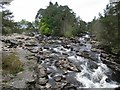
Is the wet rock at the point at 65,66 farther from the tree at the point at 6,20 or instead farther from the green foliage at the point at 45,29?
the green foliage at the point at 45,29

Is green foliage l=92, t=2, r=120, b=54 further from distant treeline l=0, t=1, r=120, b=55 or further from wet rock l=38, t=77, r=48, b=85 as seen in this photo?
wet rock l=38, t=77, r=48, b=85

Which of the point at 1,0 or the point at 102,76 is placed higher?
the point at 1,0

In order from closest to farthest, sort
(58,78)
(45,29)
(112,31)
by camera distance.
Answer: (58,78) < (112,31) < (45,29)

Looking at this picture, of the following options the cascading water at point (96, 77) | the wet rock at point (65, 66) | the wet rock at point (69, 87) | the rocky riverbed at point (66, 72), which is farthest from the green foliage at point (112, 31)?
the wet rock at point (69, 87)

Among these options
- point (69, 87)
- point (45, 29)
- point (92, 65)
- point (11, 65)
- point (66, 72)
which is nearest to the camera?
point (69, 87)

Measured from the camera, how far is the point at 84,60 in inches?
1187

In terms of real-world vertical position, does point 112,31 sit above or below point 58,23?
below

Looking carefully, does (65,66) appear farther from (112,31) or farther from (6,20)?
(112,31)

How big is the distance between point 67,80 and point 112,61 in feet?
32.7

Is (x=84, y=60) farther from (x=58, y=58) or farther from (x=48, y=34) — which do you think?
(x=48, y=34)

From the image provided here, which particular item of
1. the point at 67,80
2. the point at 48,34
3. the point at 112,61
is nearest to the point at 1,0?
the point at 67,80

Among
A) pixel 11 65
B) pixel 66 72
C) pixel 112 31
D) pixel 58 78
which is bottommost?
pixel 58 78

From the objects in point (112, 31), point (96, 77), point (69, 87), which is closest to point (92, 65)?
point (96, 77)

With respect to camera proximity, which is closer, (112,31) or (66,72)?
(66,72)
